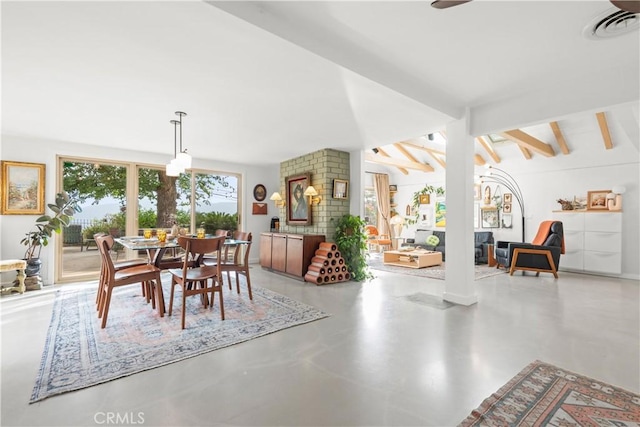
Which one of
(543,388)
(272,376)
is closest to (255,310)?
(272,376)

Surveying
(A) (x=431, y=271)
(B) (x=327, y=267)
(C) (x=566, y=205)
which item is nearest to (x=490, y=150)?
(C) (x=566, y=205)

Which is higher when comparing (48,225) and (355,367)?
(48,225)

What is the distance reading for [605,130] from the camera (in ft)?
17.8

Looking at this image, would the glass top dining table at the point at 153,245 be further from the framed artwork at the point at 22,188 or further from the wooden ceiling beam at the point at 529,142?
the wooden ceiling beam at the point at 529,142

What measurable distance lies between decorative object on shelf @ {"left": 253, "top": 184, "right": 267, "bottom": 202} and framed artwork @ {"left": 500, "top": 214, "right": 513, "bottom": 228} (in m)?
6.23

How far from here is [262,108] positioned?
3.43 m

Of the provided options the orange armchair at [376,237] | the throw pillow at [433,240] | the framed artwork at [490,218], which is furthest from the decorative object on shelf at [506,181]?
the orange armchair at [376,237]

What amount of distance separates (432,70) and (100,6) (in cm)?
251

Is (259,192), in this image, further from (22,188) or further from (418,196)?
(418,196)

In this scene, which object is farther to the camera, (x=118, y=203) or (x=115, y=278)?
(x=118, y=203)

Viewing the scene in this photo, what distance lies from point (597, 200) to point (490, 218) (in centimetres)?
216

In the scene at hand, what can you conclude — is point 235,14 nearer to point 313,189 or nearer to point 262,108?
point 262,108

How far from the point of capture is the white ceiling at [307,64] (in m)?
1.84

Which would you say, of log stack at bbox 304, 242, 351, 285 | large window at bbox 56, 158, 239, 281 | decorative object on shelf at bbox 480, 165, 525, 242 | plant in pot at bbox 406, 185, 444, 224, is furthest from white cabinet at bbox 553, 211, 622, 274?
large window at bbox 56, 158, 239, 281
